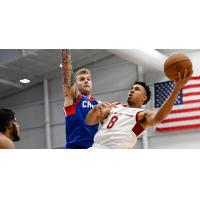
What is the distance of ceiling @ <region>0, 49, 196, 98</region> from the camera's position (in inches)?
455

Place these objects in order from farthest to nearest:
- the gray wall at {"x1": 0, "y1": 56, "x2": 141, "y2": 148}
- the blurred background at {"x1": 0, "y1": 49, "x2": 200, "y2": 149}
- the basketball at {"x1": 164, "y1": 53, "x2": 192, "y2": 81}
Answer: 1. the gray wall at {"x1": 0, "y1": 56, "x2": 141, "y2": 148}
2. the blurred background at {"x1": 0, "y1": 49, "x2": 200, "y2": 149}
3. the basketball at {"x1": 164, "y1": 53, "x2": 192, "y2": 81}

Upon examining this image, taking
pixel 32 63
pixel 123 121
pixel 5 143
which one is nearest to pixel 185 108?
pixel 32 63

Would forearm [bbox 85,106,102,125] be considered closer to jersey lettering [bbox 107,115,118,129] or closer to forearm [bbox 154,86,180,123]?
jersey lettering [bbox 107,115,118,129]

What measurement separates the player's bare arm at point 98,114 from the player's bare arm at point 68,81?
1.87 feet

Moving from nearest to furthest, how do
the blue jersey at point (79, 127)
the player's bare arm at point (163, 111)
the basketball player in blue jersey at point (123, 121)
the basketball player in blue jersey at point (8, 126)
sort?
1. the player's bare arm at point (163, 111)
2. the basketball player in blue jersey at point (8, 126)
3. the basketball player in blue jersey at point (123, 121)
4. the blue jersey at point (79, 127)

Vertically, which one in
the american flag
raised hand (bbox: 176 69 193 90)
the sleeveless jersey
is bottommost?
the sleeveless jersey

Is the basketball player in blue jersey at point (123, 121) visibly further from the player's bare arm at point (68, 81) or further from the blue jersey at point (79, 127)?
the player's bare arm at point (68, 81)

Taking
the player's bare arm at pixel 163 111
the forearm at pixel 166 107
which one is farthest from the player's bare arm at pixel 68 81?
the forearm at pixel 166 107

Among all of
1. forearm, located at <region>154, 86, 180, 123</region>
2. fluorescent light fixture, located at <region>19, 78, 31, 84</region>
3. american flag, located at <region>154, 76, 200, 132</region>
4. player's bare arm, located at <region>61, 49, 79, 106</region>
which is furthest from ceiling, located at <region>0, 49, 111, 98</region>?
forearm, located at <region>154, 86, 180, 123</region>

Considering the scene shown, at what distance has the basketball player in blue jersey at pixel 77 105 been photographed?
4.83 metres

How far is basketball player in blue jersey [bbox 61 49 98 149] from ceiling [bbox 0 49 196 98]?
6.59 metres

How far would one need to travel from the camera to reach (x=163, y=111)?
378cm
